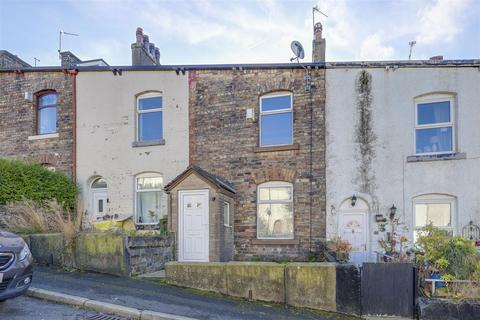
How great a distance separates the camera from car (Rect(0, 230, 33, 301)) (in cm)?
581

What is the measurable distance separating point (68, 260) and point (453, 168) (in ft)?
34.0

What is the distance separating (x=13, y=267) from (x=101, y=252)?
12.6 ft

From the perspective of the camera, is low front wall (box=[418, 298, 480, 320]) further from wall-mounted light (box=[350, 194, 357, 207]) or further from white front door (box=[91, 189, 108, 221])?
white front door (box=[91, 189, 108, 221])

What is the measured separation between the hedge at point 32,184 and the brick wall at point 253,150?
169 inches

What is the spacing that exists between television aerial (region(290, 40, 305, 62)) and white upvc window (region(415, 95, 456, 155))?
374 centimetres

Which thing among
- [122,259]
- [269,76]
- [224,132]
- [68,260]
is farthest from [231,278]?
[269,76]

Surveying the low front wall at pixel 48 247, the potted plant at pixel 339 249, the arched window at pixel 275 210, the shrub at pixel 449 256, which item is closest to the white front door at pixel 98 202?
the low front wall at pixel 48 247

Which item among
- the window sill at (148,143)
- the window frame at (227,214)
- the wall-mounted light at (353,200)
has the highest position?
the window sill at (148,143)

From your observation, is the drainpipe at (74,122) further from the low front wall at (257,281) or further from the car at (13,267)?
the car at (13,267)

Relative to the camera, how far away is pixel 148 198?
1423 centimetres

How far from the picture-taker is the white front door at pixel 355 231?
12.4 m

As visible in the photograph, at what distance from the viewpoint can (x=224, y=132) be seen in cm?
1369

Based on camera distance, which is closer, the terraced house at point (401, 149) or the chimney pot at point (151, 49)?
the terraced house at point (401, 149)

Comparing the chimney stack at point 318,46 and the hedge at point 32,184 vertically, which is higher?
the chimney stack at point 318,46
